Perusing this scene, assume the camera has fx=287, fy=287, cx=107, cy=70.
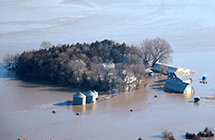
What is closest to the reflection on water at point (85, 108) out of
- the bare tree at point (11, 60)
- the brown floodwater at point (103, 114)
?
the brown floodwater at point (103, 114)

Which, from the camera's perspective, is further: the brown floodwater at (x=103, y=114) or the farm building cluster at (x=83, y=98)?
the farm building cluster at (x=83, y=98)

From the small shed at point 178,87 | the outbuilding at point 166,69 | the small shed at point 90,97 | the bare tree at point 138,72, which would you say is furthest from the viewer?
the outbuilding at point 166,69

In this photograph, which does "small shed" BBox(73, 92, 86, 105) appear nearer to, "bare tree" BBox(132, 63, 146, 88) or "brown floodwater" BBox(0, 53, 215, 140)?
"brown floodwater" BBox(0, 53, 215, 140)

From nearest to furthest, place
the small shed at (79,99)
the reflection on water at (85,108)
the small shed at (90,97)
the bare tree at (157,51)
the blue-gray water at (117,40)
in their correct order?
1. the blue-gray water at (117,40)
2. the reflection on water at (85,108)
3. the small shed at (79,99)
4. the small shed at (90,97)
5. the bare tree at (157,51)

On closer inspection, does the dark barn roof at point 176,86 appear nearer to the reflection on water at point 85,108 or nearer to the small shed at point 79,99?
the reflection on water at point 85,108

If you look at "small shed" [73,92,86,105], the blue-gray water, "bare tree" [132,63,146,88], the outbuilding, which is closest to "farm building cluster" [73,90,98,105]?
"small shed" [73,92,86,105]

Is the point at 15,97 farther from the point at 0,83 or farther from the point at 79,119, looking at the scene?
the point at 79,119

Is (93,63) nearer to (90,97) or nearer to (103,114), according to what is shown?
(90,97)
